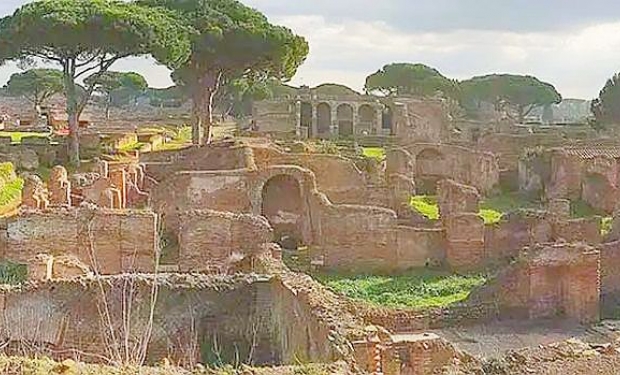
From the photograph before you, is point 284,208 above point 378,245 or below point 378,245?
Result: above

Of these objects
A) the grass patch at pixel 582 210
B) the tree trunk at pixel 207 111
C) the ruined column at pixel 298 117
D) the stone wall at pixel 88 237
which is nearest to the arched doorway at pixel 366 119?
the ruined column at pixel 298 117

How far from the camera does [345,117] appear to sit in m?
56.1

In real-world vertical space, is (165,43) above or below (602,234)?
above

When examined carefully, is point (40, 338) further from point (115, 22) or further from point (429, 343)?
point (115, 22)

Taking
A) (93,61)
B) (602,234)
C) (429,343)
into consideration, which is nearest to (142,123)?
(93,61)

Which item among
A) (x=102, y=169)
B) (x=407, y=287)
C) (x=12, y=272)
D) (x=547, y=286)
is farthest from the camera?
(x=102, y=169)

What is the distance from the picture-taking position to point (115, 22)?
89.3ft

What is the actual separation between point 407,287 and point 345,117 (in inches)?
1530

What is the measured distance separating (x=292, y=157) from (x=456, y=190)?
17.5ft

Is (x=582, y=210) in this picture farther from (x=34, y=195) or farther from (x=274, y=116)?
(x=274, y=116)

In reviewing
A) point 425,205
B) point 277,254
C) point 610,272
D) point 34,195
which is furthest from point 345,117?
point 277,254

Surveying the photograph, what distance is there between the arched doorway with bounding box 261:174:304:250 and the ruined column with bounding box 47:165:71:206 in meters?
4.70

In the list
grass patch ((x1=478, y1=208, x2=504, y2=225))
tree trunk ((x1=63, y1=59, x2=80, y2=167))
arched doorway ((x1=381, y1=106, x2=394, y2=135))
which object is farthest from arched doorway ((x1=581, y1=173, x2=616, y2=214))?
arched doorway ((x1=381, y1=106, x2=394, y2=135))

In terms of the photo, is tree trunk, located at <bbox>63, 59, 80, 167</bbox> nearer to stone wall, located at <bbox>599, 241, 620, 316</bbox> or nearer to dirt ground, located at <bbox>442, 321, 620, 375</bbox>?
stone wall, located at <bbox>599, 241, 620, 316</bbox>
